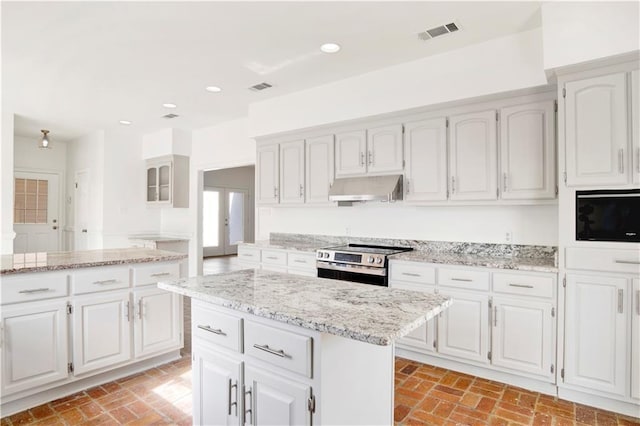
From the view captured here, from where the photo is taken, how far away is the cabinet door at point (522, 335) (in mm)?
2654

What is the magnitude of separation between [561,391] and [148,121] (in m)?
6.07

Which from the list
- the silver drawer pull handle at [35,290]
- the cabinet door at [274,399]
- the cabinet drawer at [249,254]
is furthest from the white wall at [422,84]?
the silver drawer pull handle at [35,290]

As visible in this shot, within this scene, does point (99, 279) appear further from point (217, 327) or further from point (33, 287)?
A: point (217, 327)

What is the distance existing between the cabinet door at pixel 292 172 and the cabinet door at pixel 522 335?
249cm

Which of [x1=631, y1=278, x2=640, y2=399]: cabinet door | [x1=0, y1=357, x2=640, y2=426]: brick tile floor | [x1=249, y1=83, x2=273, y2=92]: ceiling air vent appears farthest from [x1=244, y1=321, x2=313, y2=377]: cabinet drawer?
[x1=249, y1=83, x2=273, y2=92]: ceiling air vent

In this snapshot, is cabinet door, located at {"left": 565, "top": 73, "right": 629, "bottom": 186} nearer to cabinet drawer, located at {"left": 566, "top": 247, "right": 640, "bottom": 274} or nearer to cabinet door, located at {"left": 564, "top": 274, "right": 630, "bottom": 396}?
cabinet drawer, located at {"left": 566, "top": 247, "right": 640, "bottom": 274}

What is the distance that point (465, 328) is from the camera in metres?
2.98

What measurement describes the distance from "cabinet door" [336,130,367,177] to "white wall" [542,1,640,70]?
182 cm

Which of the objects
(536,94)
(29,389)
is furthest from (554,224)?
(29,389)

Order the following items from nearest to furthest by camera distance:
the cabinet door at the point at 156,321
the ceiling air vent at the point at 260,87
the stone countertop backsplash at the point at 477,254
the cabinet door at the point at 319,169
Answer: the stone countertop backsplash at the point at 477,254 → the cabinet door at the point at 156,321 → the ceiling air vent at the point at 260,87 → the cabinet door at the point at 319,169

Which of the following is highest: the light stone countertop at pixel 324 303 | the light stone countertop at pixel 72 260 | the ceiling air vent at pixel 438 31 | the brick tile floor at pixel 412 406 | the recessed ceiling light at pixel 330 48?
the ceiling air vent at pixel 438 31

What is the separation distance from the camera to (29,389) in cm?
242

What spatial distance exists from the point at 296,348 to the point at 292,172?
3278 mm

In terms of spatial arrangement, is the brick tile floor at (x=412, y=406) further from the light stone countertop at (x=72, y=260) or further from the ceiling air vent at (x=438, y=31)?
the ceiling air vent at (x=438, y=31)
